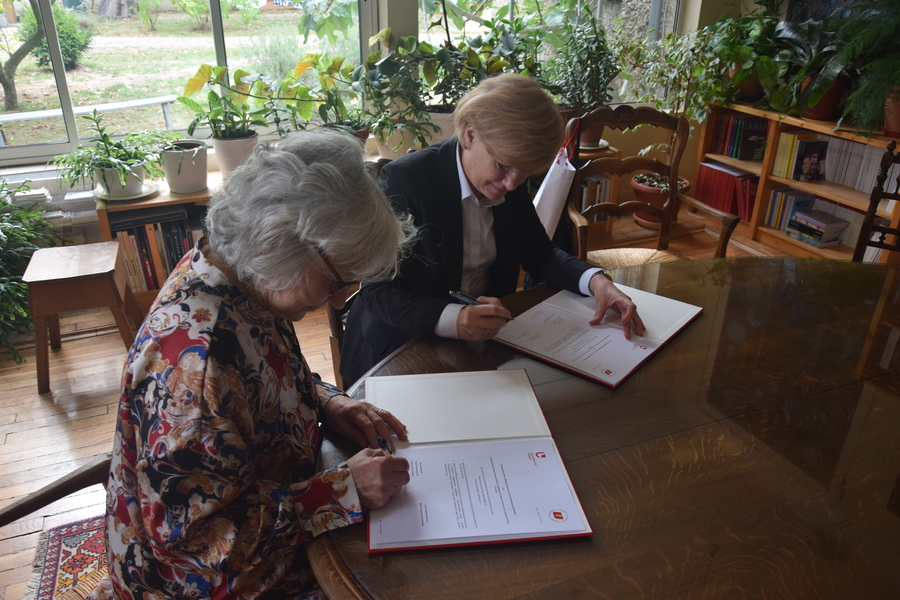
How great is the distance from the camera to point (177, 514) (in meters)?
0.78

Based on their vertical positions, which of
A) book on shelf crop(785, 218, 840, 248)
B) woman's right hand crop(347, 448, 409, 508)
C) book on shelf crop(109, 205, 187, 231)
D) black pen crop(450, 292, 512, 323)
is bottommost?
book on shelf crop(785, 218, 840, 248)

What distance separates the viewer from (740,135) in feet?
12.4

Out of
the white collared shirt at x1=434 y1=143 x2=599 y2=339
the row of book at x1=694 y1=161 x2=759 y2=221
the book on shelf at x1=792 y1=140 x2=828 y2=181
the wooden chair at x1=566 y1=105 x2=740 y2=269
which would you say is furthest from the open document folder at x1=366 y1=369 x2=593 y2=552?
the row of book at x1=694 y1=161 x2=759 y2=221

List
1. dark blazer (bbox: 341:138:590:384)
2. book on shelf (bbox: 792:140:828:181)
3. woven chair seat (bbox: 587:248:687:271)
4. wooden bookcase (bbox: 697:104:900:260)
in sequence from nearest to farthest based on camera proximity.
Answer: dark blazer (bbox: 341:138:590:384) < woven chair seat (bbox: 587:248:687:271) < wooden bookcase (bbox: 697:104:900:260) < book on shelf (bbox: 792:140:828:181)

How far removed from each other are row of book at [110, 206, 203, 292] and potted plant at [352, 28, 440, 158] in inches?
40.0

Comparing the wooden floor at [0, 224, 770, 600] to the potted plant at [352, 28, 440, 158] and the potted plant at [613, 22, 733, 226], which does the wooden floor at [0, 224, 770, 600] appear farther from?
the potted plant at [613, 22, 733, 226]

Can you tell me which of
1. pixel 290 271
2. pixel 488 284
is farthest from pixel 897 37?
pixel 290 271

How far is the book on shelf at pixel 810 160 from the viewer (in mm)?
3396

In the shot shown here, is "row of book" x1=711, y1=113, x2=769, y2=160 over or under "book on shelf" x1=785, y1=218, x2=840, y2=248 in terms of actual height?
over

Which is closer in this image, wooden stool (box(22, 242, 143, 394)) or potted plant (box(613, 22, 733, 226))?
wooden stool (box(22, 242, 143, 394))

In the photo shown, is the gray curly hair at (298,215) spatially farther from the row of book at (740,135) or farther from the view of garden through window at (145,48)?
the row of book at (740,135)

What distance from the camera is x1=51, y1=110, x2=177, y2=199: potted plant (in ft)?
8.74

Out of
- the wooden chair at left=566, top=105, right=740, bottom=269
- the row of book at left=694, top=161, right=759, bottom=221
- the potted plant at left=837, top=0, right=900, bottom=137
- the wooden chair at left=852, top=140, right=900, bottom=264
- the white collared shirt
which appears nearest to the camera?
the white collared shirt

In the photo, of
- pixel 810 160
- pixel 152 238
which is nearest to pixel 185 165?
pixel 152 238
